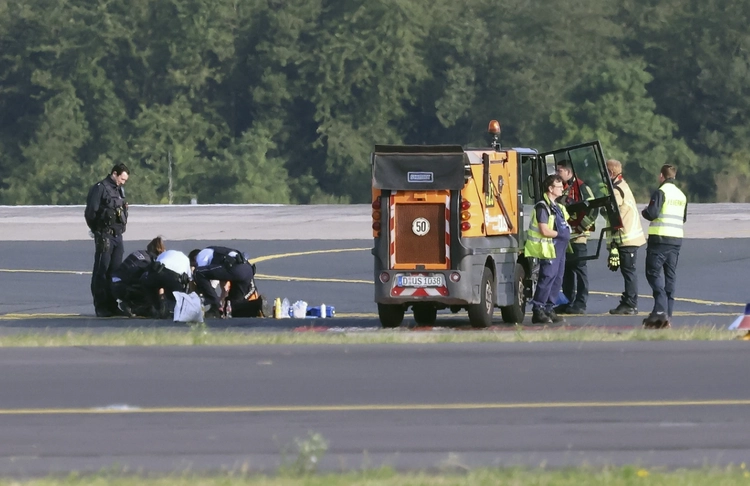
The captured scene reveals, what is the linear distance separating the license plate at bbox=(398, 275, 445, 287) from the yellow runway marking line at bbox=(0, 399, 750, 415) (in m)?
4.93

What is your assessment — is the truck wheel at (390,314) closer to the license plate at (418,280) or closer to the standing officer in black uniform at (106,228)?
the license plate at (418,280)

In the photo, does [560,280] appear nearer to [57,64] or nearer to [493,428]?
[493,428]

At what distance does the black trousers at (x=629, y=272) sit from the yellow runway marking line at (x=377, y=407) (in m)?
6.78

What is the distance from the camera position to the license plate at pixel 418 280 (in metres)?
15.1

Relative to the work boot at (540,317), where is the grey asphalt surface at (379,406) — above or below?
below

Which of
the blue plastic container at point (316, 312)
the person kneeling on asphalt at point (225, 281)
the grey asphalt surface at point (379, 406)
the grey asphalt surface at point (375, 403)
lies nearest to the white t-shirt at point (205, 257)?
the person kneeling on asphalt at point (225, 281)

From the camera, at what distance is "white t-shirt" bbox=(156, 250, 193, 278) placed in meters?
17.0

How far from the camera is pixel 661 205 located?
15.5 meters

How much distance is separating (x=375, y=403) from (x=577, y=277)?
749cm

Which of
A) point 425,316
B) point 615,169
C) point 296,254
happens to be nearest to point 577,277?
point 615,169

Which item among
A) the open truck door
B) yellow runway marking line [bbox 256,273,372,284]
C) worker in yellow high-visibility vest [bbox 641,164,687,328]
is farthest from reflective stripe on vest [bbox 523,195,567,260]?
yellow runway marking line [bbox 256,273,372,284]

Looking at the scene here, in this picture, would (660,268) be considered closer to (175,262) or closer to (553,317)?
(553,317)

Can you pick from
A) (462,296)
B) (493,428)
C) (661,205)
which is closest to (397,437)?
(493,428)

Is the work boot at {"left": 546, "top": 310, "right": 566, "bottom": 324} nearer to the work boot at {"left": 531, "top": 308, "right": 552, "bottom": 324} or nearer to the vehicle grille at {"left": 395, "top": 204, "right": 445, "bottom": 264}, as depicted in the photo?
A: the work boot at {"left": 531, "top": 308, "right": 552, "bottom": 324}
